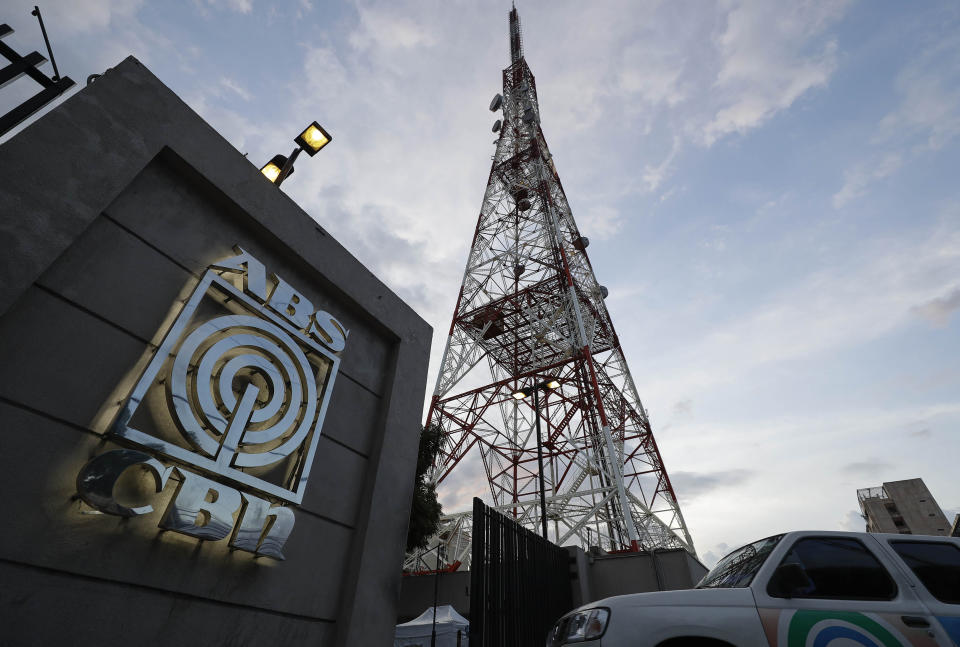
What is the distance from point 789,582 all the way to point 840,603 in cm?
47

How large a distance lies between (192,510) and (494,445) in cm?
1421

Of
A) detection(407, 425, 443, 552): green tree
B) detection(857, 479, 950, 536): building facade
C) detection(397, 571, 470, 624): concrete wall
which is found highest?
detection(857, 479, 950, 536): building facade

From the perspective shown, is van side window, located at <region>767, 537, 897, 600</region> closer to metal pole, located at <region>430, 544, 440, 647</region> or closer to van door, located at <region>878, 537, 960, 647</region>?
van door, located at <region>878, 537, 960, 647</region>

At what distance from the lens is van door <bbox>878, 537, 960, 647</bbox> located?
347 cm

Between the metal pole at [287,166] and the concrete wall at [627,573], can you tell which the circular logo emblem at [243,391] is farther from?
the concrete wall at [627,573]

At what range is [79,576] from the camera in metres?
3.47

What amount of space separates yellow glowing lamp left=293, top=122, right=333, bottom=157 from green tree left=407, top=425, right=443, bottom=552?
5.39m

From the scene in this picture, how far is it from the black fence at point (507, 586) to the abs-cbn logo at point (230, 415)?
2.59 m

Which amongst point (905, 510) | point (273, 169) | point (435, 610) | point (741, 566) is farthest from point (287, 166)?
point (905, 510)

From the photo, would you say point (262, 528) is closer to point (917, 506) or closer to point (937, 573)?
point (937, 573)

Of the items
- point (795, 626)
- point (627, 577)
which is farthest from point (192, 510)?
point (627, 577)

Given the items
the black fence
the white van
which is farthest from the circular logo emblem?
the white van

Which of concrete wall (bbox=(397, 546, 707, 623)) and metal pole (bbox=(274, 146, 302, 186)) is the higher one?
metal pole (bbox=(274, 146, 302, 186))

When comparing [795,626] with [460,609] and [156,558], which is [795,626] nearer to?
[156,558]
